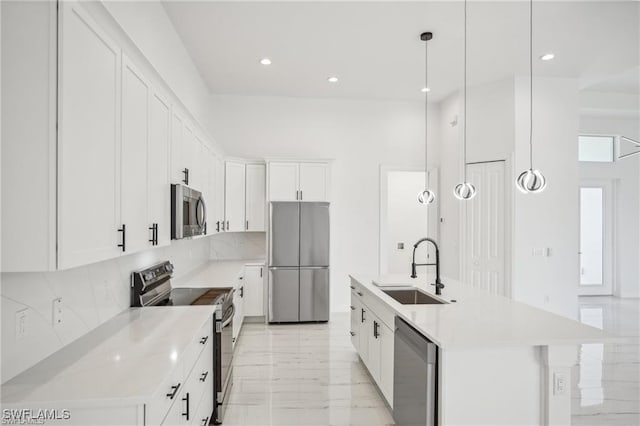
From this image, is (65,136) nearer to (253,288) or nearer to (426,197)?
(426,197)

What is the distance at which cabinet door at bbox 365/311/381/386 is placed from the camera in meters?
3.01

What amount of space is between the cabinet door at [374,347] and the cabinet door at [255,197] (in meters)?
2.64

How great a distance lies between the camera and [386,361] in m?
2.78

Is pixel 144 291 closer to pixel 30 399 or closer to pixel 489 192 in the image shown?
pixel 30 399

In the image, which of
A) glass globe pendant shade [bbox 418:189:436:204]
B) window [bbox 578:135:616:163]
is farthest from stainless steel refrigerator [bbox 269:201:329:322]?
window [bbox 578:135:616:163]

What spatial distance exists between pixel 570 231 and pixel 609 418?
9.27 ft

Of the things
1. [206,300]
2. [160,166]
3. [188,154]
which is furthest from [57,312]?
[188,154]

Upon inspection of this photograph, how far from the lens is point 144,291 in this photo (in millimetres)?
2676

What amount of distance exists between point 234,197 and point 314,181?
1168 mm

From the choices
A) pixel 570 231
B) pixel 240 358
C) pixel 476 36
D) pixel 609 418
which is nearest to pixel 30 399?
pixel 240 358

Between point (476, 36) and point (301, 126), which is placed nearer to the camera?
point (476, 36)

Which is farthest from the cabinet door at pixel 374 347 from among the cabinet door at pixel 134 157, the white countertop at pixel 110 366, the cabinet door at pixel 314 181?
the cabinet door at pixel 314 181

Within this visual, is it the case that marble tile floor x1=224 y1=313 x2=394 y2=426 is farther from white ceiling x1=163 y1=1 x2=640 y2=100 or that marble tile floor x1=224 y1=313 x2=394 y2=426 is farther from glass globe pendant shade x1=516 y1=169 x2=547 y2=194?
white ceiling x1=163 y1=1 x2=640 y2=100

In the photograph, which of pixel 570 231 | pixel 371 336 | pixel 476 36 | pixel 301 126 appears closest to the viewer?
pixel 371 336
